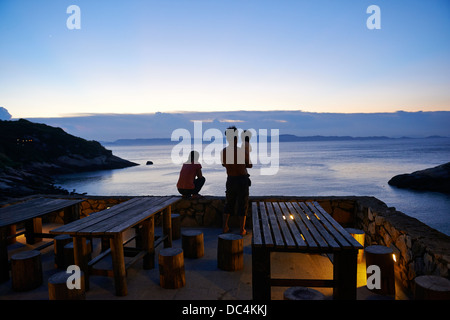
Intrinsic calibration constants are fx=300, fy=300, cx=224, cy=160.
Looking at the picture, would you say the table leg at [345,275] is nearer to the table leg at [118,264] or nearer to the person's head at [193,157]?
the table leg at [118,264]

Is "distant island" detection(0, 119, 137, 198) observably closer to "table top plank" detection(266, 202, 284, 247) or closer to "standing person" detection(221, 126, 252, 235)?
"standing person" detection(221, 126, 252, 235)

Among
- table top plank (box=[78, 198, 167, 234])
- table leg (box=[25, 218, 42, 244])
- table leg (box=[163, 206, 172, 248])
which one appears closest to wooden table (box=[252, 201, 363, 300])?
table top plank (box=[78, 198, 167, 234])

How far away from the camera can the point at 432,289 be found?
2.34 m

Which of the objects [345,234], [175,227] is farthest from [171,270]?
[175,227]

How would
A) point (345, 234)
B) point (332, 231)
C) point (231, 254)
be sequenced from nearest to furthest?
Answer: point (345, 234), point (332, 231), point (231, 254)

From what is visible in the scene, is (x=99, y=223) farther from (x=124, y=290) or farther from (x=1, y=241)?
(x=1, y=241)

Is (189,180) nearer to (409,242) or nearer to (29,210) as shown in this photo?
(29,210)

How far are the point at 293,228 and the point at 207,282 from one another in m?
1.33

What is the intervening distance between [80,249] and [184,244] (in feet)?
5.25

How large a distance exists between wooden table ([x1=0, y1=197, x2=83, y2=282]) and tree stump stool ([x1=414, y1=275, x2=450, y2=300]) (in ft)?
14.4

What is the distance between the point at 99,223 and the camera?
3434 mm

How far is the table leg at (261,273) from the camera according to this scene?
2854 millimetres

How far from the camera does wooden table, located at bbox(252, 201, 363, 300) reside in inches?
104

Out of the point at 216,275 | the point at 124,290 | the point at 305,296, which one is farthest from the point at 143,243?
the point at 305,296
